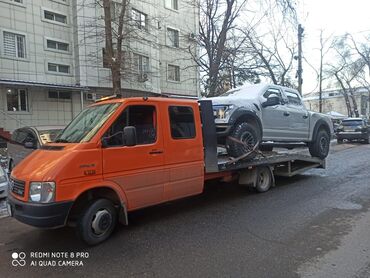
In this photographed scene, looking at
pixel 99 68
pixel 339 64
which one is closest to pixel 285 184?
pixel 99 68

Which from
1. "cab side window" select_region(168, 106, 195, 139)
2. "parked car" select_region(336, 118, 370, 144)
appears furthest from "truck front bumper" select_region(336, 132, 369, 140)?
"cab side window" select_region(168, 106, 195, 139)

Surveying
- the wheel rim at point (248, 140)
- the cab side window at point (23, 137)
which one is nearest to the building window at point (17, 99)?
the cab side window at point (23, 137)

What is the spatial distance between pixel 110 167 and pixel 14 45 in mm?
18622

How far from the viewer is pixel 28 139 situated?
976 centimetres

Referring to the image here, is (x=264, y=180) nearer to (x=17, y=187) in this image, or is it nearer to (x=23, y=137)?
(x=17, y=187)

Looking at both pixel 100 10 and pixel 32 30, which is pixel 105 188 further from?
pixel 100 10

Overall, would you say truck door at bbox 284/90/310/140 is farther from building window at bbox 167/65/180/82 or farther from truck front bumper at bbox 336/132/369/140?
building window at bbox 167/65/180/82

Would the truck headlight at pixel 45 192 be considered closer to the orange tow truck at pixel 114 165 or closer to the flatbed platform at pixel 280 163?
the orange tow truck at pixel 114 165

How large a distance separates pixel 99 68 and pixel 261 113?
16.9 meters

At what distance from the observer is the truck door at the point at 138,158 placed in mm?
5547

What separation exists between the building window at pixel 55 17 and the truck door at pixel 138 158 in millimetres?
19489

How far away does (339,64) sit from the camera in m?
54.5

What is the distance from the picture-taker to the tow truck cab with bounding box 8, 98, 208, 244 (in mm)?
4930

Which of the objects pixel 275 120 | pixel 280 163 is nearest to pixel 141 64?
pixel 275 120
